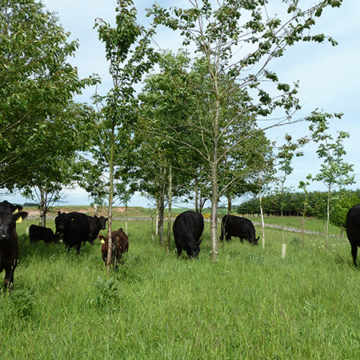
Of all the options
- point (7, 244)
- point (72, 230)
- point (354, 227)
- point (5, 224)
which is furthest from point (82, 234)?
point (354, 227)

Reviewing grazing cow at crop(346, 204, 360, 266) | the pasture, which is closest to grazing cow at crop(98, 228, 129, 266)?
the pasture

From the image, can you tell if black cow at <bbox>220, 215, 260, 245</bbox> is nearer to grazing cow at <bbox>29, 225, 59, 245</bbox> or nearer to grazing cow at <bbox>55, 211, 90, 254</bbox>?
grazing cow at <bbox>55, 211, 90, 254</bbox>

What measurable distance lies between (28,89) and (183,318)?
8.01m

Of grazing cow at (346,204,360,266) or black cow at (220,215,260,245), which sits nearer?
grazing cow at (346,204,360,266)

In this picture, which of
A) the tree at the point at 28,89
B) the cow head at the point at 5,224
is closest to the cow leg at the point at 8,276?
the cow head at the point at 5,224

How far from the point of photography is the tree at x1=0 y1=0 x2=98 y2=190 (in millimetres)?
8445

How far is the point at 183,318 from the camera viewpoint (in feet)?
14.6

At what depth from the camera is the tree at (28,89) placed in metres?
8.45

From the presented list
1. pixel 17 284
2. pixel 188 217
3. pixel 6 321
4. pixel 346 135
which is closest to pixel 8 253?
pixel 17 284

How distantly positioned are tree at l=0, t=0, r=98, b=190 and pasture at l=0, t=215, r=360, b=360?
4.70 meters

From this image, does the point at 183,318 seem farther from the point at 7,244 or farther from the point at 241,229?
the point at 241,229

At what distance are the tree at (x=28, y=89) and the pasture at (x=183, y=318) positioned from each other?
4.70m

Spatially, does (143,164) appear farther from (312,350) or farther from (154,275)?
(312,350)

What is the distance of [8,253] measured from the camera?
6.25 metres
